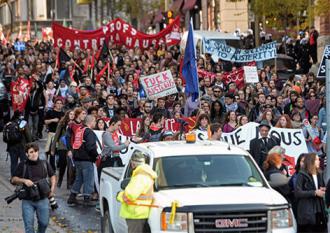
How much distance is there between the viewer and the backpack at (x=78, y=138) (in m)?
19.0

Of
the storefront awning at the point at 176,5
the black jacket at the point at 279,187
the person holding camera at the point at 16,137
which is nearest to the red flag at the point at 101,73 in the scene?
the person holding camera at the point at 16,137

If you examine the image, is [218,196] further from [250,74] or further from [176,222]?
[250,74]

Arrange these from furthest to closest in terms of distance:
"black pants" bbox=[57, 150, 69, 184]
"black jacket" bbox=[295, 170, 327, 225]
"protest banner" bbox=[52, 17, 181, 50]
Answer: "protest banner" bbox=[52, 17, 181, 50], "black pants" bbox=[57, 150, 69, 184], "black jacket" bbox=[295, 170, 327, 225]

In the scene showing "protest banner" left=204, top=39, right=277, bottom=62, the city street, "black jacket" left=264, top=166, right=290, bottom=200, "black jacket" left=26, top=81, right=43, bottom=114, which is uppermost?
"protest banner" left=204, top=39, right=277, bottom=62

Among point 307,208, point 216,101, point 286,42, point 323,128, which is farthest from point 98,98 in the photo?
point 286,42

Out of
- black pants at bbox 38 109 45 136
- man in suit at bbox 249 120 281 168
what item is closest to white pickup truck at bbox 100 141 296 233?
man in suit at bbox 249 120 281 168

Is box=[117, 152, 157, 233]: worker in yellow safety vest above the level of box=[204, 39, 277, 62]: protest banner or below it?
below

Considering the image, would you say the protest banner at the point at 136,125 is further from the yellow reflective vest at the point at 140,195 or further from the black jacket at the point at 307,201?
the yellow reflective vest at the point at 140,195

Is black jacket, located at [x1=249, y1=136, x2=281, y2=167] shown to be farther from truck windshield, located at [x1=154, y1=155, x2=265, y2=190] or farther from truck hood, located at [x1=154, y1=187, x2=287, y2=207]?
truck hood, located at [x1=154, y1=187, x2=287, y2=207]

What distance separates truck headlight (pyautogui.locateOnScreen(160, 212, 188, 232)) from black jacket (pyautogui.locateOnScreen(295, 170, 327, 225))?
1843mm

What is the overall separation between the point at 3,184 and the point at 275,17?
1080 inches

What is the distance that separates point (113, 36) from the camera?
39.9 m

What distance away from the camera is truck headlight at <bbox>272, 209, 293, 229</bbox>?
1279cm

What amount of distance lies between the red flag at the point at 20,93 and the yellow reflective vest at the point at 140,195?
599 inches
